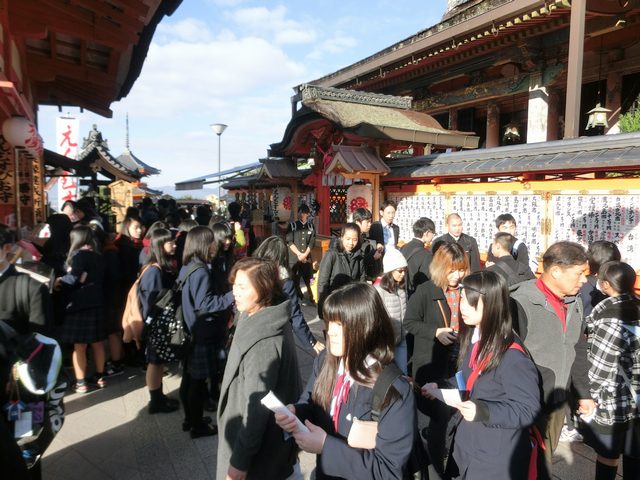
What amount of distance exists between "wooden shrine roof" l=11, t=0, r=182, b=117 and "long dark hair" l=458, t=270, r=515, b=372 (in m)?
4.58

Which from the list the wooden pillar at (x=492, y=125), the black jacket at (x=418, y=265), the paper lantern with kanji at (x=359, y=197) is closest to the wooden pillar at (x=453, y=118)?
the wooden pillar at (x=492, y=125)

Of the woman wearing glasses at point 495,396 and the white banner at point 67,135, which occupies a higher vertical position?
the white banner at point 67,135

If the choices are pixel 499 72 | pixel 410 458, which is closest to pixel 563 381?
pixel 410 458

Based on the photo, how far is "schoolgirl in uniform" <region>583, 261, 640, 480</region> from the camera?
2.71 m

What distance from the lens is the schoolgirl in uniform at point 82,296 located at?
4.44m

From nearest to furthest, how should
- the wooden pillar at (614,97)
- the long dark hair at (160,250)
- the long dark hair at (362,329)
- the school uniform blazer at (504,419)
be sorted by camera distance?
the long dark hair at (362,329) → the school uniform blazer at (504,419) → the long dark hair at (160,250) → the wooden pillar at (614,97)

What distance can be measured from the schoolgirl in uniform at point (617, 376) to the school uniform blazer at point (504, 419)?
3.69 feet

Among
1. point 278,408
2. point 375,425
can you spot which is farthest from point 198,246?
point 375,425

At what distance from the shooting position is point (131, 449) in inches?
142

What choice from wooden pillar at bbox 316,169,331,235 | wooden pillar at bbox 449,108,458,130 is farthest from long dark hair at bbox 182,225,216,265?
wooden pillar at bbox 449,108,458,130

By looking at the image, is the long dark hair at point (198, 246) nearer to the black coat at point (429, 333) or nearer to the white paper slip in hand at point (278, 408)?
the black coat at point (429, 333)

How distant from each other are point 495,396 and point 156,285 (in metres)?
3.30

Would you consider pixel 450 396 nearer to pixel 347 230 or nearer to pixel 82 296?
pixel 347 230

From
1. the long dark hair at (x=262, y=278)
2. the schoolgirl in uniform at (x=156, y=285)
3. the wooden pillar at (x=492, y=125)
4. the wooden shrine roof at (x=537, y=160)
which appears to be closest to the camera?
the long dark hair at (x=262, y=278)
